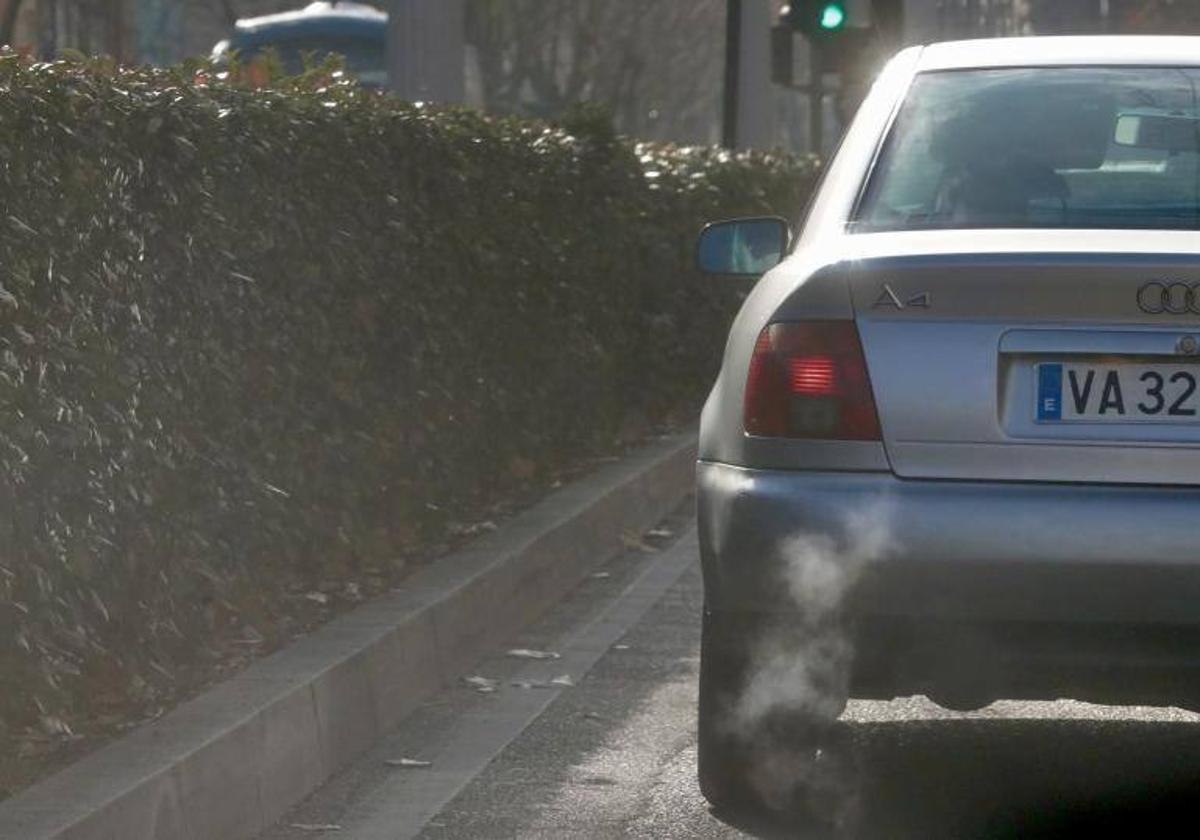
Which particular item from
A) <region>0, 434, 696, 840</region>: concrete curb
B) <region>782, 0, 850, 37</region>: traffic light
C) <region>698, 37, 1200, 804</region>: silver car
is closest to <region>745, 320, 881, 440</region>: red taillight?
<region>698, 37, 1200, 804</region>: silver car

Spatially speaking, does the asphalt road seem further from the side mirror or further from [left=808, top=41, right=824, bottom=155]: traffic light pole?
[left=808, top=41, right=824, bottom=155]: traffic light pole

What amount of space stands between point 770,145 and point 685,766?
18125 mm

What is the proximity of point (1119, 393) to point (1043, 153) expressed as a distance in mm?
844

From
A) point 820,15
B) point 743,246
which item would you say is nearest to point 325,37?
point 820,15

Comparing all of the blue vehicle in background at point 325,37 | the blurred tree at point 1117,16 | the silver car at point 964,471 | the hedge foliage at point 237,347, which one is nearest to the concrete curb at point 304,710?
the hedge foliage at point 237,347

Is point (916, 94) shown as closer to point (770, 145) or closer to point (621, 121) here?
point (770, 145)

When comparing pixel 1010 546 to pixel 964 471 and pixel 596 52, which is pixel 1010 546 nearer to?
pixel 964 471

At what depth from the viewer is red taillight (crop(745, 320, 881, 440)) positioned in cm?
578

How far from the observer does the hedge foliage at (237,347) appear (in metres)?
6.20

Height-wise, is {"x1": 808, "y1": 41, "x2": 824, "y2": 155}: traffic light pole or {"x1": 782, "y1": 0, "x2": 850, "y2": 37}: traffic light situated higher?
{"x1": 782, "y1": 0, "x2": 850, "y2": 37}: traffic light

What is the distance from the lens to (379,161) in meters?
9.12

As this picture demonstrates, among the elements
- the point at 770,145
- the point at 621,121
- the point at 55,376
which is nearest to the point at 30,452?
the point at 55,376

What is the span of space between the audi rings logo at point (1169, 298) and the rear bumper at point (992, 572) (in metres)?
0.33

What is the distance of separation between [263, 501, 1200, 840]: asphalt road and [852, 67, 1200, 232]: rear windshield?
4.13ft
